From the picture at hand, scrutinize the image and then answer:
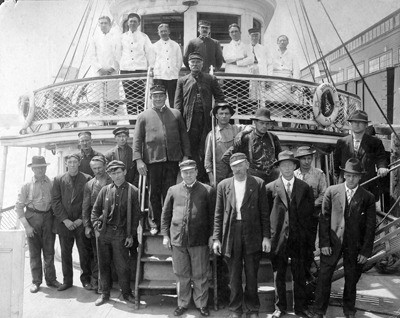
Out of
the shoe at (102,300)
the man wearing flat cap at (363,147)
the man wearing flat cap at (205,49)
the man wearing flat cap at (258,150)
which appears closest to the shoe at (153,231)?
the shoe at (102,300)

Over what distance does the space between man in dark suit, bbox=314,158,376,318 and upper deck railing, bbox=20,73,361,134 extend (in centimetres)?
295

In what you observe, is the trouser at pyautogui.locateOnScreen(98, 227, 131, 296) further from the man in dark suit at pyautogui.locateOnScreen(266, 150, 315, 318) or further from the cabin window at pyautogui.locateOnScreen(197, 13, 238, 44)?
the cabin window at pyautogui.locateOnScreen(197, 13, 238, 44)

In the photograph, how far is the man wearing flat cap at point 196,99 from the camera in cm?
617

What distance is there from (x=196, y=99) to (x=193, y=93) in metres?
0.10

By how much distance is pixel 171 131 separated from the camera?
576 centimetres

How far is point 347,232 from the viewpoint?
4.82m

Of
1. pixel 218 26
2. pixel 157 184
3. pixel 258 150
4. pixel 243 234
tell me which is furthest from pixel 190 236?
pixel 218 26

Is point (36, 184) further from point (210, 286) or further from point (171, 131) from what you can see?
point (210, 286)

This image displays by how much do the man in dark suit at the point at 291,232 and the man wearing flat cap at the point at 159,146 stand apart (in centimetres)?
147

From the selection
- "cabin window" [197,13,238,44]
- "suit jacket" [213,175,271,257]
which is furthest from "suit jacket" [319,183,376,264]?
"cabin window" [197,13,238,44]

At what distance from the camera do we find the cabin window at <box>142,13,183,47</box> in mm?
10531

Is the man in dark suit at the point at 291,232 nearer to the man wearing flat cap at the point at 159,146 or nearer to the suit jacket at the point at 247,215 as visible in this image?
the suit jacket at the point at 247,215

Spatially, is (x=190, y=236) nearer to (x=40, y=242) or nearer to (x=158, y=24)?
(x=40, y=242)

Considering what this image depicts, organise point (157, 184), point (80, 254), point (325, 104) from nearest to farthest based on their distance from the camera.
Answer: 1. point (157, 184)
2. point (80, 254)
3. point (325, 104)
